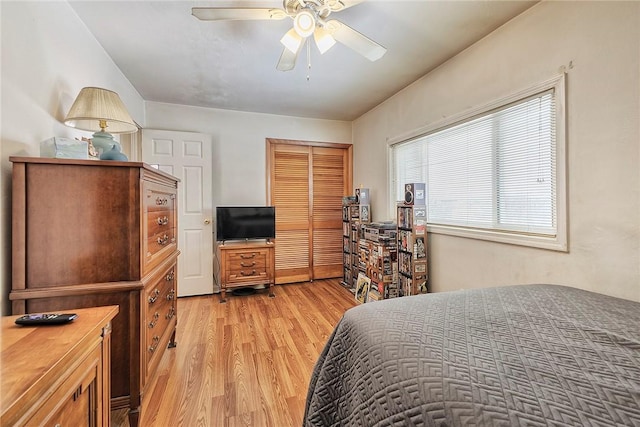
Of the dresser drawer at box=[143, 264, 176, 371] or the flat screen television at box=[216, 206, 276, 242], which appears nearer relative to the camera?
the dresser drawer at box=[143, 264, 176, 371]

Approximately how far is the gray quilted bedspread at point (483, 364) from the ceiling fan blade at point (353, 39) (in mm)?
1575

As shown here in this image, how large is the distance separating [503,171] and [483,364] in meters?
1.88

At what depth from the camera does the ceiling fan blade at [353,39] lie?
→ 5.42 ft

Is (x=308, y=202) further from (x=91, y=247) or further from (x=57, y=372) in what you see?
(x=57, y=372)

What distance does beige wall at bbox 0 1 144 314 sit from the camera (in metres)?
1.22

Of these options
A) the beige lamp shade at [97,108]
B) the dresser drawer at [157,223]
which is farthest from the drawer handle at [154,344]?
the beige lamp shade at [97,108]

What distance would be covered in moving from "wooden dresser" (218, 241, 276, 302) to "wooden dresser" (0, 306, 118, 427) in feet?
7.86

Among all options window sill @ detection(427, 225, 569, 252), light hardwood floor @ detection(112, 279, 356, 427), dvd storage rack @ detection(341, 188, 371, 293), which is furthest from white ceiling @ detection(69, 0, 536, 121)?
light hardwood floor @ detection(112, 279, 356, 427)

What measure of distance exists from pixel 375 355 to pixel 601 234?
5.07ft

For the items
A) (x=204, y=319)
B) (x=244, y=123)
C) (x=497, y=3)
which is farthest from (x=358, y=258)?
(x=497, y=3)

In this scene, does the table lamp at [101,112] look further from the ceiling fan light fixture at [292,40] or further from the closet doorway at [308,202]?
the closet doorway at [308,202]

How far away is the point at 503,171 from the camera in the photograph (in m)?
2.14

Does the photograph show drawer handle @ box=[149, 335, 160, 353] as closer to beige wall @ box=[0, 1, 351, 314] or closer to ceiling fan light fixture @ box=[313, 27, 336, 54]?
beige wall @ box=[0, 1, 351, 314]

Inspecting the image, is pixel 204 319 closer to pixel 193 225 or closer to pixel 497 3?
pixel 193 225
